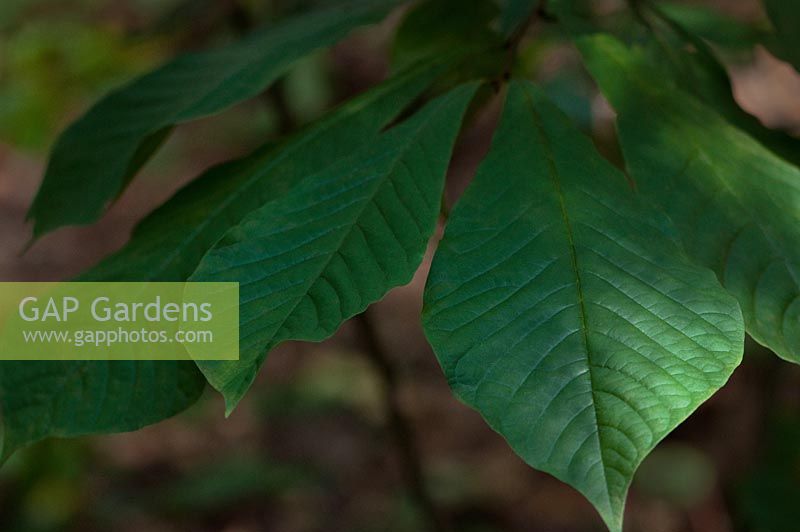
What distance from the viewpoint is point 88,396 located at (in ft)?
2.68

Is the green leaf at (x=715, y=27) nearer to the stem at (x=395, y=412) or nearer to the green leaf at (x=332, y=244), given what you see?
the green leaf at (x=332, y=244)

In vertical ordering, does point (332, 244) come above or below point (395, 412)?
above

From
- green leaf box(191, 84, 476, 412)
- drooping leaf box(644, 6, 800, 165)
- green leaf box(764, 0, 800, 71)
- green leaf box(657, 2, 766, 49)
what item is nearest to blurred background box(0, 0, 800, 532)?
green leaf box(657, 2, 766, 49)

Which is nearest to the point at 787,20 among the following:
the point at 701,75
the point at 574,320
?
the point at 701,75

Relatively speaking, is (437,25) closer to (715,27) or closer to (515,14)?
(515,14)

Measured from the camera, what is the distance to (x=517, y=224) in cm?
69

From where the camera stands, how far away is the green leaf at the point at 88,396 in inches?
31.3

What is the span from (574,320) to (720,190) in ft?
0.74

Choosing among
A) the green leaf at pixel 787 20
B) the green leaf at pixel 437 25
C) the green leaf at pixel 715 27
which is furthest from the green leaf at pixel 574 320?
the green leaf at pixel 715 27

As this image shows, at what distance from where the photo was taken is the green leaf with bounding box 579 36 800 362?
0.72 m

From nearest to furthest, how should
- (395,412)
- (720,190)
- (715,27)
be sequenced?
1. (720,190)
2. (715,27)
3. (395,412)

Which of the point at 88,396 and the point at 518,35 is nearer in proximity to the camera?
the point at 88,396

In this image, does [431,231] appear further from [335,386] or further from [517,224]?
[335,386]

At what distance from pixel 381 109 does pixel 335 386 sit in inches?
81.8
